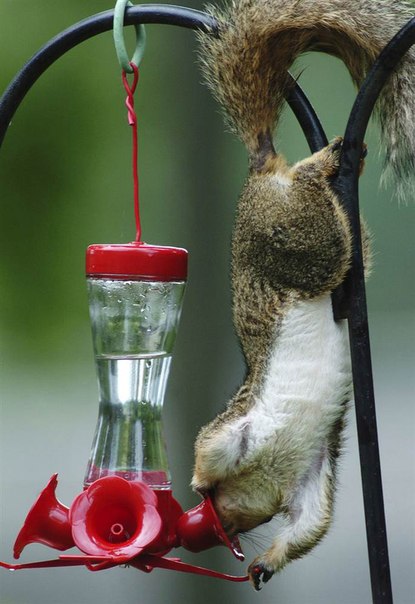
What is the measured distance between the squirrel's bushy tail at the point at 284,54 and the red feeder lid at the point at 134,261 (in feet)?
0.92

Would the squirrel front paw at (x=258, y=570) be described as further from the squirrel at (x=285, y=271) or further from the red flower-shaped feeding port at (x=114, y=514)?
the red flower-shaped feeding port at (x=114, y=514)

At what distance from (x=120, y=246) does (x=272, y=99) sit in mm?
359

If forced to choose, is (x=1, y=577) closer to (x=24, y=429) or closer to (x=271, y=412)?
(x=24, y=429)

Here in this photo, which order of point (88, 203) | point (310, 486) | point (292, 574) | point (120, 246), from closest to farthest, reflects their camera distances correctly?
point (120, 246) → point (310, 486) → point (88, 203) → point (292, 574)

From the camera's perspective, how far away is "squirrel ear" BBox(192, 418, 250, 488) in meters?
1.43

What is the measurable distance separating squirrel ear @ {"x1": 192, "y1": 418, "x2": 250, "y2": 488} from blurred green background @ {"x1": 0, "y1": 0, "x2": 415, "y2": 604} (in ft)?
2.51

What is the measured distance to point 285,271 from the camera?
4.57 ft

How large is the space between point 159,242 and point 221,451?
111cm

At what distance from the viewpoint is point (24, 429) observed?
2779 millimetres

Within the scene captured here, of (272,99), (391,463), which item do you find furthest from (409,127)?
(391,463)

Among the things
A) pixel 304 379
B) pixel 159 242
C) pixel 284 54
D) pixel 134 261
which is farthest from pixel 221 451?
pixel 159 242

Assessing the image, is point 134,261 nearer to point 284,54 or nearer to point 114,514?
point 114,514

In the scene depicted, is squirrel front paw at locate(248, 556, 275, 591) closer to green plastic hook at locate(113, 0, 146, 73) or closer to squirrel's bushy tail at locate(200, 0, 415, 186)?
squirrel's bushy tail at locate(200, 0, 415, 186)

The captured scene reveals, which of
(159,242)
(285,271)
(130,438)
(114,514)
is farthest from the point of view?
(159,242)
